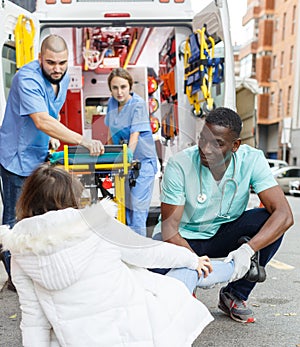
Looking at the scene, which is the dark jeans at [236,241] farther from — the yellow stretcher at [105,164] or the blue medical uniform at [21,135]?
the blue medical uniform at [21,135]

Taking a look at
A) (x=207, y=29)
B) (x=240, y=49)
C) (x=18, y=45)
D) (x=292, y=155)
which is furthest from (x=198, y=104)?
(x=240, y=49)

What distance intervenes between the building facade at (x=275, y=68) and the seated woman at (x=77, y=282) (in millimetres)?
31823

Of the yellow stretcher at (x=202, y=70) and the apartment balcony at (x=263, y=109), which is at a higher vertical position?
the yellow stretcher at (x=202, y=70)

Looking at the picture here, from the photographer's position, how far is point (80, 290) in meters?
2.14

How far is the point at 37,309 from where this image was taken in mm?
2188

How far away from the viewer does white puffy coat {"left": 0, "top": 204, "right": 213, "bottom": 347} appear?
2.10 meters

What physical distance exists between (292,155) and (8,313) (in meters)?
32.7

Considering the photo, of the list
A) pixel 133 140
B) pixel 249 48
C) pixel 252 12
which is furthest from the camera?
pixel 249 48

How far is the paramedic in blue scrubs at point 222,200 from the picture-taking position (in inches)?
119

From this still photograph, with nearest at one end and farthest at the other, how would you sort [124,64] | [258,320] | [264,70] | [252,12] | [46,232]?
1. [46,232]
2. [258,320]
3. [124,64]
4. [264,70]
5. [252,12]

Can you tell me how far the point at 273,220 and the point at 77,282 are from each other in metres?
1.35

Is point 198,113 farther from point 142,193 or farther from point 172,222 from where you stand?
point 172,222

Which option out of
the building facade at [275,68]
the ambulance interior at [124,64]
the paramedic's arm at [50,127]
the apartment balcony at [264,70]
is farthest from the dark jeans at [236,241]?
the apartment balcony at [264,70]

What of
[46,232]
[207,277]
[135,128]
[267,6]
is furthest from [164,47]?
[267,6]
